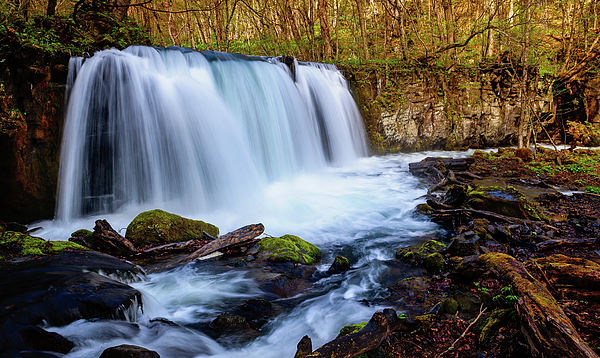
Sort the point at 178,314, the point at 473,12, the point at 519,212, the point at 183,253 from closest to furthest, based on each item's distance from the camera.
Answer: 1. the point at 178,314
2. the point at 183,253
3. the point at 519,212
4. the point at 473,12

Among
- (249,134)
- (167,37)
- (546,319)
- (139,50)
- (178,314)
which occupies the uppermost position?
(167,37)

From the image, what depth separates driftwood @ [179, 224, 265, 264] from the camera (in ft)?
15.1

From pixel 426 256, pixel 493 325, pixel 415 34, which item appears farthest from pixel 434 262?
pixel 415 34

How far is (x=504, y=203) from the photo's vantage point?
5430 millimetres

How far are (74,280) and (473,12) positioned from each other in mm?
24306

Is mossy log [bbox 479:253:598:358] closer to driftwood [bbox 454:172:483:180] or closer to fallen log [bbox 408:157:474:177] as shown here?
driftwood [bbox 454:172:483:180]

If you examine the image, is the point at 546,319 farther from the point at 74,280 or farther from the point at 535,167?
the point at 535,167

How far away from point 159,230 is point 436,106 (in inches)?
523

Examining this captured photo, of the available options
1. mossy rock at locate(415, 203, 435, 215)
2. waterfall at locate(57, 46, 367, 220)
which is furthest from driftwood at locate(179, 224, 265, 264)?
mossy rock at locate(415, 203, 435, 215)

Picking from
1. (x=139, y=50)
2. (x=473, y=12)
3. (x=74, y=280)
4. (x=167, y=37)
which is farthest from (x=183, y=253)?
(x=473, y=12)

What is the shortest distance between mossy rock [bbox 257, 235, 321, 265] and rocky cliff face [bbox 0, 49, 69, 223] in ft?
16.1

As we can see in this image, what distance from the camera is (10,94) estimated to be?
19.4 ft

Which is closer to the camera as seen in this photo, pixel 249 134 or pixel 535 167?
pixel 249 134

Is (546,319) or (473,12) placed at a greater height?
(473,12)
